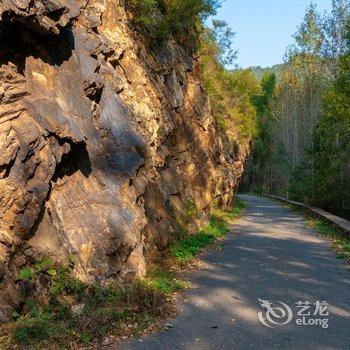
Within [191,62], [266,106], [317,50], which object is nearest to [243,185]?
[266,106]

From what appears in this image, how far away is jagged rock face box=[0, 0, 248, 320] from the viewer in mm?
6738

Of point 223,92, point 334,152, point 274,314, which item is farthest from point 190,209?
point 223,92

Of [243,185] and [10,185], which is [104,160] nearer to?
[10,185]

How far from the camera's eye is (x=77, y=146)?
8273mm

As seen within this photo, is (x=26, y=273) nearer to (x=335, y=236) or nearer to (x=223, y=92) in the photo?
(x=335, y=236)

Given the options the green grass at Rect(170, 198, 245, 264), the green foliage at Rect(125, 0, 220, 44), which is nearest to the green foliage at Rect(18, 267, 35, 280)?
the green grass at Rect(170, 198, 245, 264)

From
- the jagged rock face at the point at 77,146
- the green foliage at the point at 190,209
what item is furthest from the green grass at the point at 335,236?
the jagged rock face at the point at 77,146

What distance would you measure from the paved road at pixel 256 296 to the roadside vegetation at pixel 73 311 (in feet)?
1.39

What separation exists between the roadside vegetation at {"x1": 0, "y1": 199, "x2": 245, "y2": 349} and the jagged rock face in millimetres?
226

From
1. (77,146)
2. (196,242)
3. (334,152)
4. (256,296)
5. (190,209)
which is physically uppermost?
(334,152)

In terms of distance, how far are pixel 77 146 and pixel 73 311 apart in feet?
9.95

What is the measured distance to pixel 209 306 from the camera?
→ 7.84 metres

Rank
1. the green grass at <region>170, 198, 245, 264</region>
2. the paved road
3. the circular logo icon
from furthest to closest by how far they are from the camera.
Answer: the green grass at <region>170, 198, 245, 264</region>
the circular logo icon
the paved road

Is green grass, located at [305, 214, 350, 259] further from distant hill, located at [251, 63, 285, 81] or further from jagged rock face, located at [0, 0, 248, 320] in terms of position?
distant hill, located at [251, 63, 285, 81]
